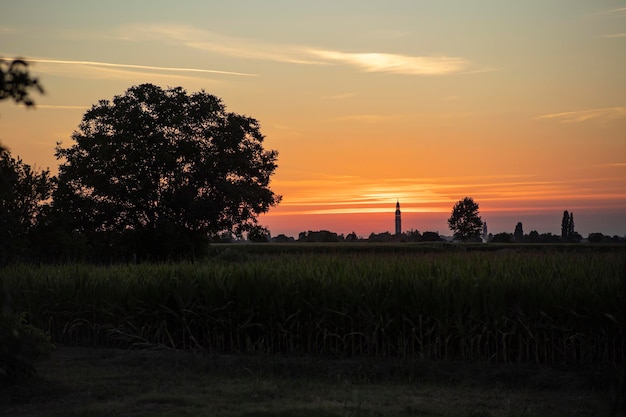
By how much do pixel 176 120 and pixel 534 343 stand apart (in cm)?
3437

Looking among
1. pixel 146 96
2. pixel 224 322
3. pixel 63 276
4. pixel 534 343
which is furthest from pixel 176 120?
pixel 534 343

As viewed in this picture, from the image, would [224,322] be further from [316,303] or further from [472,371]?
[472,371]

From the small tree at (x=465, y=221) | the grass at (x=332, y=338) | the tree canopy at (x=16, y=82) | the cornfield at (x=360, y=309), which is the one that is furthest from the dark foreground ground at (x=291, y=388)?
the small tree at (x=465, y=221)

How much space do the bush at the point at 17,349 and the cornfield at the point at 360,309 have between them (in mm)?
3993

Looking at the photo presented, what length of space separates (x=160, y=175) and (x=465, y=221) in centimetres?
7923

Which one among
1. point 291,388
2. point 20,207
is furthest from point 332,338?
point 20,207

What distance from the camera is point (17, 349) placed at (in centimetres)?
1251

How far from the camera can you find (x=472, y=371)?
13.8 m

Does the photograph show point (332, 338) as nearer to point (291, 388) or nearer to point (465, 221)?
point (291, 388)

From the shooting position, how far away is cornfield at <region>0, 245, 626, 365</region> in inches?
581

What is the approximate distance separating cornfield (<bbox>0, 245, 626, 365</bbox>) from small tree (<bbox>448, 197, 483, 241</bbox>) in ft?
329

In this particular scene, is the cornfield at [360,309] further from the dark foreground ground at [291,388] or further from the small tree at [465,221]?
the small tree at [465,221]

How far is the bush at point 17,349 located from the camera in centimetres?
1226

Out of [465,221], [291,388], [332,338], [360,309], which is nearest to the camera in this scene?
[291,388]
